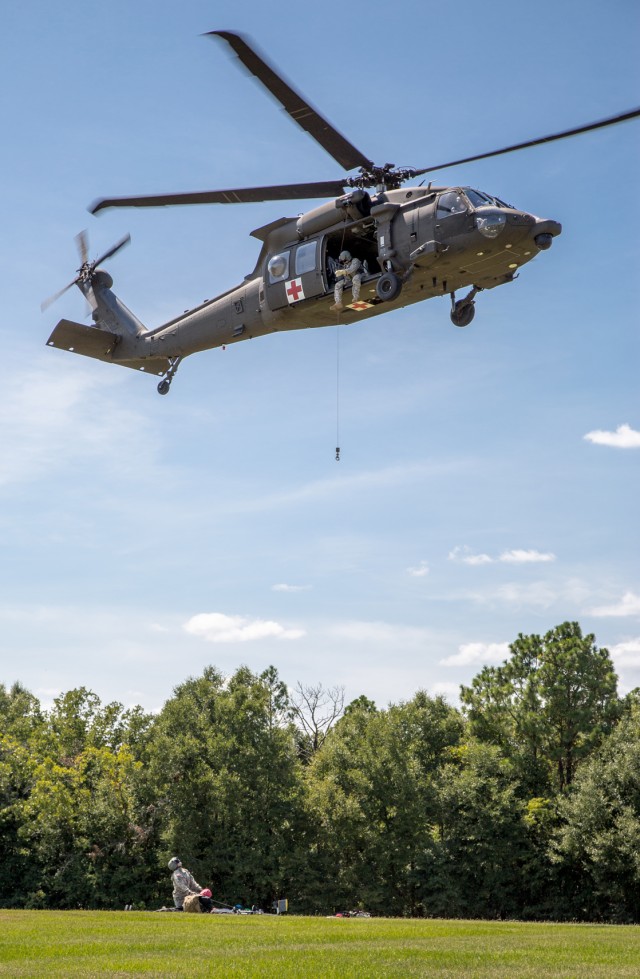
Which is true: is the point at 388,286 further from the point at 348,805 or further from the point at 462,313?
the point at 348,805

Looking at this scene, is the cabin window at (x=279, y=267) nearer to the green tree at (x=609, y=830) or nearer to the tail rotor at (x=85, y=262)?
the tail rotor at (x=85, y=262)

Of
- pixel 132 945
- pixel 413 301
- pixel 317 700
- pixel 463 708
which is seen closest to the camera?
pixel 132 945

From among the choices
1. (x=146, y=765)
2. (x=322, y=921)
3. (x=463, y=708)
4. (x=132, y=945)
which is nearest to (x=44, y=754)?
(x=146, y=765)

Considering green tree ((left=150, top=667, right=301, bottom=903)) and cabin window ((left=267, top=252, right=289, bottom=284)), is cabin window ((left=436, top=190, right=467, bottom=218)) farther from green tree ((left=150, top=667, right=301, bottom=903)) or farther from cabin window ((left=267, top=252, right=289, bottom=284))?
green tree ((left=150, top=667, right=301, bottom=903))

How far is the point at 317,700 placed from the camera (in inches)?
2977

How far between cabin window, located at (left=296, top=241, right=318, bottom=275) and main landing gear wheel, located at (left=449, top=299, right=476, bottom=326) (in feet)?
10.2

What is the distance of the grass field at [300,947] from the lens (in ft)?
44.3

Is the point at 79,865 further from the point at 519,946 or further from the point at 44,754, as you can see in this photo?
the point at 519,946

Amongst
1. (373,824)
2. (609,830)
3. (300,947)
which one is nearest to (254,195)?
(300,947)

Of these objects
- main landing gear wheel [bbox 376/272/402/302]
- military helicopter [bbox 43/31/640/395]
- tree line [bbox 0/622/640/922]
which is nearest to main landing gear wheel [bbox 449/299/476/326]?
military helicopter [bbox 43/31/640/395]

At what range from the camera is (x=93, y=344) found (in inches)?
1091

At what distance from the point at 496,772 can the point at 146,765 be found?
59.9ft

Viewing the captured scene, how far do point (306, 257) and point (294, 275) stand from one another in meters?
0.48

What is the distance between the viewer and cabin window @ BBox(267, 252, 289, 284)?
21688 millimetres
